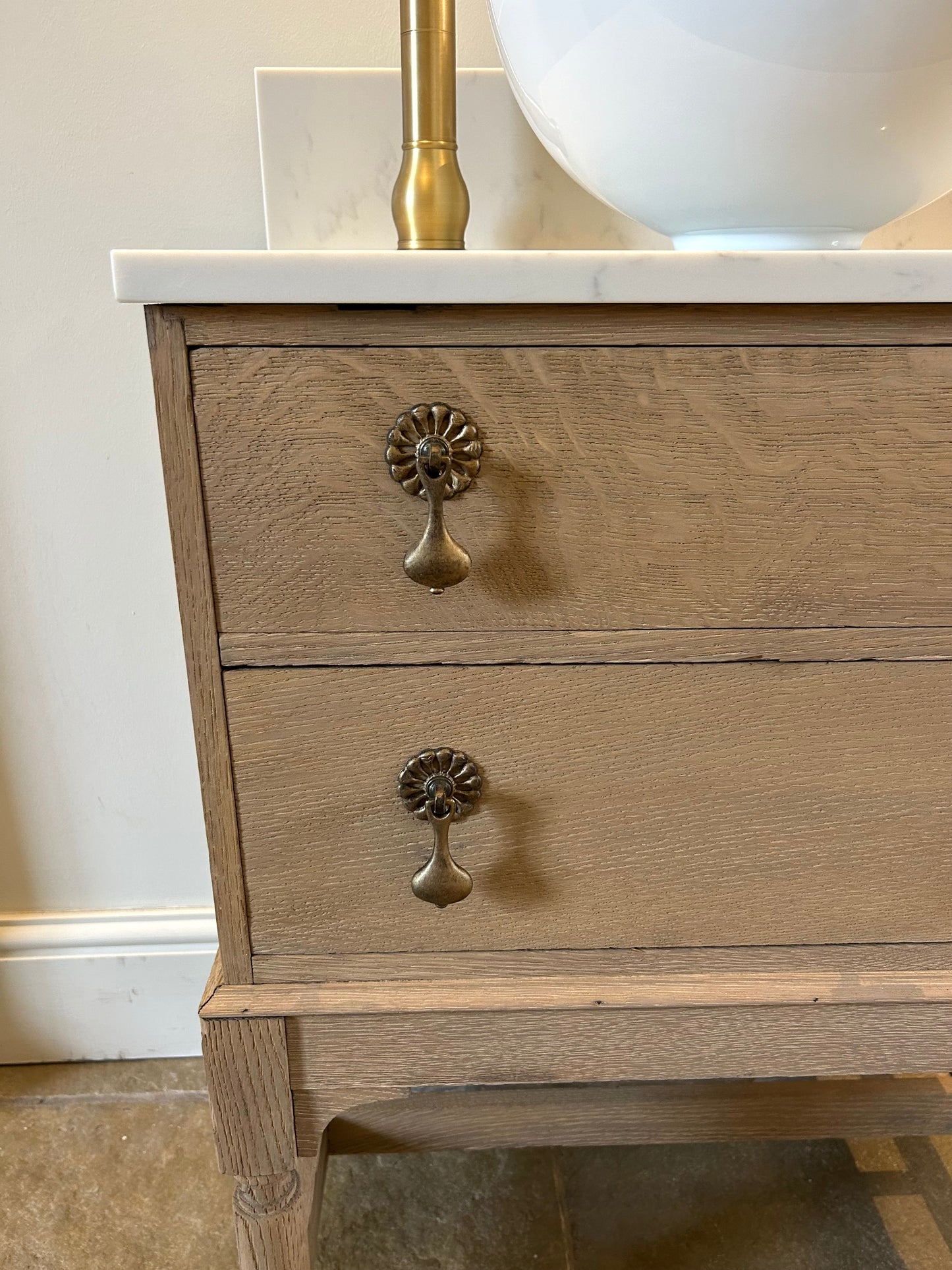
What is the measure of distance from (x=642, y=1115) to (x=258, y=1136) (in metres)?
0.33

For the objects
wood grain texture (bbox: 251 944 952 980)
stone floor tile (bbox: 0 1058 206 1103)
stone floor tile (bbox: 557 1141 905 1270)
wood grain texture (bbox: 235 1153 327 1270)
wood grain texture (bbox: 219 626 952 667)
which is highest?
wood grain texture (bbox: 219 626 952 667)

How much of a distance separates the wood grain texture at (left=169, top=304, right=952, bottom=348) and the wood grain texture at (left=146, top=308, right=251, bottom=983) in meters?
0.02

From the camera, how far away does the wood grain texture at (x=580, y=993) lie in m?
0.45

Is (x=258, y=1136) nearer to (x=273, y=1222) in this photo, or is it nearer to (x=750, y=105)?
(x=273, y=1222)

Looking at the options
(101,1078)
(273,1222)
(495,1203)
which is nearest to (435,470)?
(273,1222)

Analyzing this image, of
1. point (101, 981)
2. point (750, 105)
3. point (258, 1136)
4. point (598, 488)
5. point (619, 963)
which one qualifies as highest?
point (750, 105)

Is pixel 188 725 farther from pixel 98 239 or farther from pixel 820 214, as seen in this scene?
pixel 820 214

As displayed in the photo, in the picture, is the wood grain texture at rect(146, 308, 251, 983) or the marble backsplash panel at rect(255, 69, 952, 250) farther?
the marble backsplash panel at rect(255, 69, 952, 250)

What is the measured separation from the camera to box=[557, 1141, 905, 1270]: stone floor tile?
0.68 metres

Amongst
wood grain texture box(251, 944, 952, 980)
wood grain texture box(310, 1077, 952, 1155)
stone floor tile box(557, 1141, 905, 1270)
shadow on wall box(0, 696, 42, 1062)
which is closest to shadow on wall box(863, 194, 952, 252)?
wood grain texture box(251, 944, 952, 980)

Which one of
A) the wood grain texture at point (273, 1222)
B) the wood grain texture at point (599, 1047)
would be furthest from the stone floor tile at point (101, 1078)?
the wood grain texture at point (599, 1047)

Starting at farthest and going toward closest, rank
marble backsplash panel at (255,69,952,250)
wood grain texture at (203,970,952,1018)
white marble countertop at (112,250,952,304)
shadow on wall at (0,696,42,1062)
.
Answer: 1. shadow on wall at (0,696,42,1062)
2. marble backsplash panel at (255,69,952,250)
3. wood grain texture at (203,970,952,1018)
4. white marble countertop at (112,250,952,304)

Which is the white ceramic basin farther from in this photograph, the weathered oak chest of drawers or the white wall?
the white wall

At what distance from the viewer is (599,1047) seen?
18.5 inches
